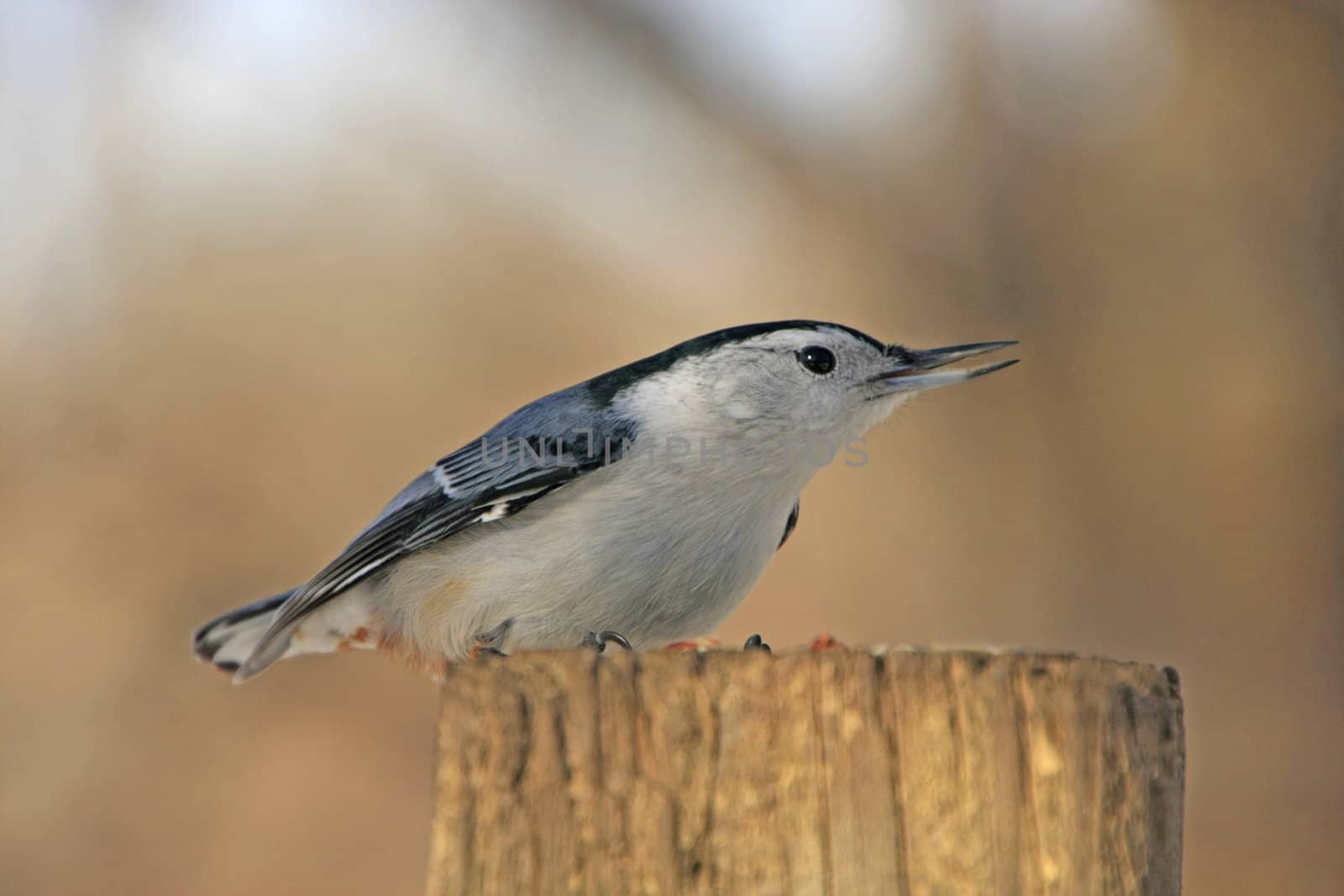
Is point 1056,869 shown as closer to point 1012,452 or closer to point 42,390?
point 1012,452

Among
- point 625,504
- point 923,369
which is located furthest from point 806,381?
point 625,504

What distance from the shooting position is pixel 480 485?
6.54ft

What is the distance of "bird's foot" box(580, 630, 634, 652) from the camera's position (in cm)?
174

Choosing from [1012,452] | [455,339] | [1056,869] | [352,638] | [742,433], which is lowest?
[1056,869]

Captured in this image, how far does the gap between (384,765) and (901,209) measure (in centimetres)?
252

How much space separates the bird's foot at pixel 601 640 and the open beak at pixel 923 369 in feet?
2.02

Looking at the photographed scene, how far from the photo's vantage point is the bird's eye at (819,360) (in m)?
2.05

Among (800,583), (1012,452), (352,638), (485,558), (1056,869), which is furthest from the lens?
(1012,452)

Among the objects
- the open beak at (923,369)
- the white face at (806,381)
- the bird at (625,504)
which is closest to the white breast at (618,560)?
the bird at (625,504)

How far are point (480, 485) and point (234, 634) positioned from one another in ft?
2.56

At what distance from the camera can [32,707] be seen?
3.88 meters

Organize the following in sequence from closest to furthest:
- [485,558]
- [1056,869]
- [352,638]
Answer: [1056,869] < [485,558] < [352,638]

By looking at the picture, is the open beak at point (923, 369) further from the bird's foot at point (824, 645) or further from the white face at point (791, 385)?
the bird's foot at point (824, 645)

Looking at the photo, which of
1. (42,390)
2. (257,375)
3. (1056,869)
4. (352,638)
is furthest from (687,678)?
(42,390)
